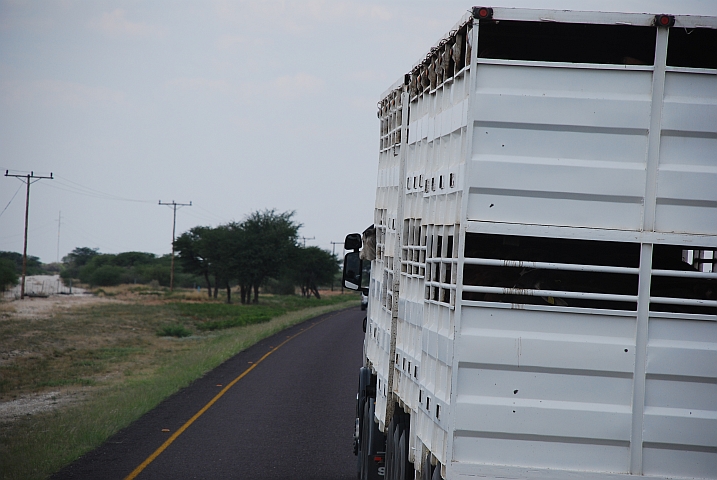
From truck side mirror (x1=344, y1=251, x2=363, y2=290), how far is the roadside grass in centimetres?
459

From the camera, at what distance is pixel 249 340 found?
3020 centimetres

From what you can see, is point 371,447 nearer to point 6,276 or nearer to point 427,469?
point 427,469

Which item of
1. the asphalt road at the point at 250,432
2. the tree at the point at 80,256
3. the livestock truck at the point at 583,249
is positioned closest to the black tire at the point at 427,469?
the livestock truck at the point at 583,249

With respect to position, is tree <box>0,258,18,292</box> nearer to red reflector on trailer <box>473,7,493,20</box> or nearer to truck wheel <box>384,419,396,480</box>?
truck wheel <box>384,419,396,480</box>

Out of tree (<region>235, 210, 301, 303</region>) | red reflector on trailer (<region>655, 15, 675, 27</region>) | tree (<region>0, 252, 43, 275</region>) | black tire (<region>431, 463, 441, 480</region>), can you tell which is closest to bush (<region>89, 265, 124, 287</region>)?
tree (<region>0, 252, 43, 275</region>)

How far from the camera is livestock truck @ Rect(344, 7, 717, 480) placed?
14.7 ft

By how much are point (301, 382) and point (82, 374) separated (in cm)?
806

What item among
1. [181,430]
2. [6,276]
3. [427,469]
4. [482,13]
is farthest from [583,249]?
[6,276]

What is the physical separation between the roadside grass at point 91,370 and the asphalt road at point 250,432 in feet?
1.72

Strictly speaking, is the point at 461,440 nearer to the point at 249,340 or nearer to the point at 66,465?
the point at 66,465

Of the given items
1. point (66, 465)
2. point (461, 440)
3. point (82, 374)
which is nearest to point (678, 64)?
point (461, 440)

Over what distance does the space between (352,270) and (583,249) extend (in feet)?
19.5

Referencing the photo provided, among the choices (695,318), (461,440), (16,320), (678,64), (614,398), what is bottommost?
(16,320)

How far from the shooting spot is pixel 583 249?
15.9ft
